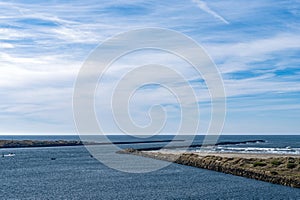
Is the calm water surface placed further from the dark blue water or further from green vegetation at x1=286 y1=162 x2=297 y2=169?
green vegetation at x1=286 y1=162 x2=297 y2=169

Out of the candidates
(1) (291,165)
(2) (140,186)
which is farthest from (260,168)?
(2) (140,186)

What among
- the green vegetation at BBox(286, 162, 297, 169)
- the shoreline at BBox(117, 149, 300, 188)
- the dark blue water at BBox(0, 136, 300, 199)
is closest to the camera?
the dark blue water at BBox(0, 136, 300, 199)

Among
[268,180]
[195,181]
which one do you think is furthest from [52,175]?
[268,180]

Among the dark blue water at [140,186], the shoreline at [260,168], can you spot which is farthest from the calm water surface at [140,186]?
the shoreline at [260,168]

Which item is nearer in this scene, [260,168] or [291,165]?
[291,165]

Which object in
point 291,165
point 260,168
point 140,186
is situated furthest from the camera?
point 260,168

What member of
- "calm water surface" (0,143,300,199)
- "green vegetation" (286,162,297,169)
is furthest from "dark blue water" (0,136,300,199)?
"green vegetation" (286,162,297,169)

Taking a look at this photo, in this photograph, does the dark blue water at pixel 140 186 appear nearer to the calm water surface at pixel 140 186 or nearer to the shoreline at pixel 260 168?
the calm water surface at pixel 140 186

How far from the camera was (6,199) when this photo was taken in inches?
2143

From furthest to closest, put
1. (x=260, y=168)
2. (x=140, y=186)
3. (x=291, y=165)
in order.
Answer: (x=260, y=168)
(x=291, y=165)
(x=140, y=186)

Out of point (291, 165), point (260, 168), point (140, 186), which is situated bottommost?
point (140, 186)

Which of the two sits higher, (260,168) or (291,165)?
(291,165)

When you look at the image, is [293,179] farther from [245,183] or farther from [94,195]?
[94,195]

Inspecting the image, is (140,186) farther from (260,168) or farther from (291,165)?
(291,165)
